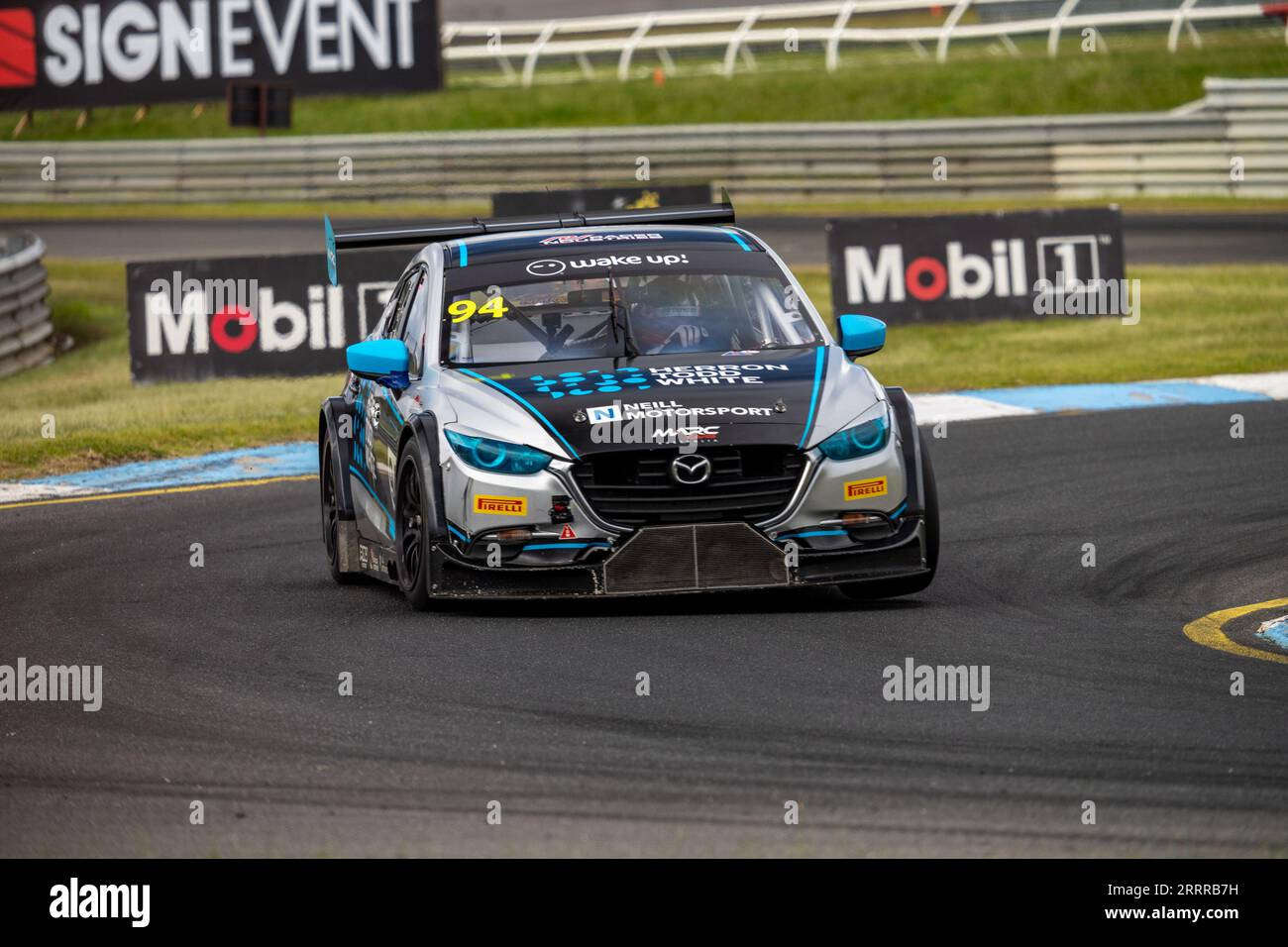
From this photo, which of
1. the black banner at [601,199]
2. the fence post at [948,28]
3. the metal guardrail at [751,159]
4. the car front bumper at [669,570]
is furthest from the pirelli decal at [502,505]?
the fence post at [948,28]

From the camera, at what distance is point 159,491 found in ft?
44.7

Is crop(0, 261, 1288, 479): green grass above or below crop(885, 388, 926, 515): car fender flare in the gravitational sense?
above

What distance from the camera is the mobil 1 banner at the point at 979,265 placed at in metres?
19.9

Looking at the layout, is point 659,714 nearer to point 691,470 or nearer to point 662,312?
point 691,470

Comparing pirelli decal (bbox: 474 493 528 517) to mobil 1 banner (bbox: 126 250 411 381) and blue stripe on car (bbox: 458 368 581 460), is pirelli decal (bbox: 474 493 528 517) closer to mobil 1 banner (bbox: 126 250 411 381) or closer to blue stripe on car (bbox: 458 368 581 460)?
blue stripe on car (bbox: 458 368 581 460)

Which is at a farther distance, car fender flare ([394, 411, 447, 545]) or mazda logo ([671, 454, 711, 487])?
car fender flare ([394, 411, 447, 545])

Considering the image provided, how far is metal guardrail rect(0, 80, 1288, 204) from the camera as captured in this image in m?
30.8

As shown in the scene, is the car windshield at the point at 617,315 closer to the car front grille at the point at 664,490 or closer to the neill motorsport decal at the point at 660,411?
the neill motorsport decal at the point at 660,411

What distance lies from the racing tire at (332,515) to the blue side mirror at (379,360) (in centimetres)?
94

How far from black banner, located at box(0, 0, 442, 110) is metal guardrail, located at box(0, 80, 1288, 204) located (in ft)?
11.0

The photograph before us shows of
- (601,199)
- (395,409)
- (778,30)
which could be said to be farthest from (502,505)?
(778,30)

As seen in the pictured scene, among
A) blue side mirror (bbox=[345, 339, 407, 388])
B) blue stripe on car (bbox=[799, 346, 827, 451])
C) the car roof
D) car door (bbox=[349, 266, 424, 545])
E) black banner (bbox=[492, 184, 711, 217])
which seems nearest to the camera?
blue stripe on car (bbox=[799, 346, 827, 451])

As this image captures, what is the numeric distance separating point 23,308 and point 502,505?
15.5 m
